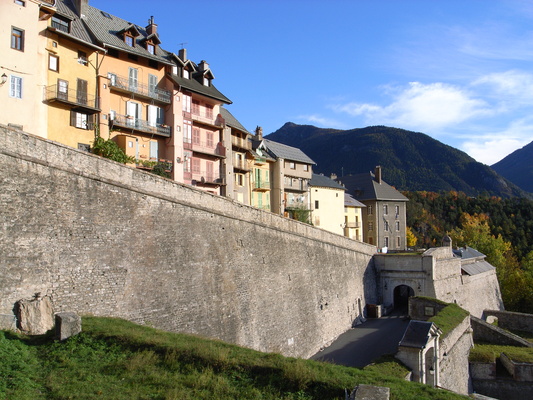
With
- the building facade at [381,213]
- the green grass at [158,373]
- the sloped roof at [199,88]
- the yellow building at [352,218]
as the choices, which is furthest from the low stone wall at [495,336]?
the building facade at [381,213]

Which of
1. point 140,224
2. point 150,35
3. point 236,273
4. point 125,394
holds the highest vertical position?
point 150,35

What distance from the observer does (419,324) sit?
67.5 ft

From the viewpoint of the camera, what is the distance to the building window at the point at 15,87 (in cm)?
1959

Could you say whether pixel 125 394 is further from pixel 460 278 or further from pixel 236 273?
pixel 460 278

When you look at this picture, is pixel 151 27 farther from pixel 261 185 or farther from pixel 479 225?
pixel 479 225

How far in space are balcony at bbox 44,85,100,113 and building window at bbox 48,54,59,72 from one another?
946mm

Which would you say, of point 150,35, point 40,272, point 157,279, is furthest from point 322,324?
point 150,35

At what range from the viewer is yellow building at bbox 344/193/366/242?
55.8 m

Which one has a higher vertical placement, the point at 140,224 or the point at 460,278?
the point at 140,224

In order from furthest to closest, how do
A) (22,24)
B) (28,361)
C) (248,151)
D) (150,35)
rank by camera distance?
(248,151), (150,35), (22,24), (28,361)

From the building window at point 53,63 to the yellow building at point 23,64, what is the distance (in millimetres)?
443

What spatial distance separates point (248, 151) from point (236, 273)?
61.6 feet

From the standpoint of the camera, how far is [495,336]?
31859 millimetres

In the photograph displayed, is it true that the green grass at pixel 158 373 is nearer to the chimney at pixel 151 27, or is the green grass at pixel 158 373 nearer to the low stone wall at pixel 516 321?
the chimney at pixel 151 27
